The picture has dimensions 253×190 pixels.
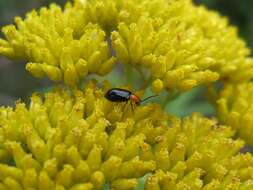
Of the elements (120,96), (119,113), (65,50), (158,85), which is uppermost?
(65,50)

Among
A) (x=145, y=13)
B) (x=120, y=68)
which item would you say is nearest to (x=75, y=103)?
(x=145, y=13)

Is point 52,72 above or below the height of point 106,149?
above

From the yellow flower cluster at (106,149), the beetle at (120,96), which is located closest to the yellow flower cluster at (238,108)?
the yellow flower cluster at (106,149)

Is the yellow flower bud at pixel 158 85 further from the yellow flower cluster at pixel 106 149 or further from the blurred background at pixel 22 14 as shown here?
the blurred background at pixel 22 14

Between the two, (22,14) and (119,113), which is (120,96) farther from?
(22,14)

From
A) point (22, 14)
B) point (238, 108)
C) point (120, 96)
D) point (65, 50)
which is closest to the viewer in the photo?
point (120, 96)

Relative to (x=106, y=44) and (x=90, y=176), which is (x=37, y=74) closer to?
(x=106, y=44)

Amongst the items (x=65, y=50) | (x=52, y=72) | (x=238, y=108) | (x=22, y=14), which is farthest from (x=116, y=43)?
(x=22, y=14)

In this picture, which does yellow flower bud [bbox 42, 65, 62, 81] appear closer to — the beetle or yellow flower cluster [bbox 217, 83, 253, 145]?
the beetle
